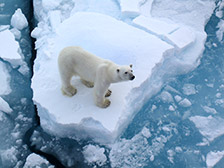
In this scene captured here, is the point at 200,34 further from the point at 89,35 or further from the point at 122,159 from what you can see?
the point at 122,159

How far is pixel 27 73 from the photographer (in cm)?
303

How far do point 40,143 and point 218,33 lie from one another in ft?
9.71

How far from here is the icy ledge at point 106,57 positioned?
7.54 feet

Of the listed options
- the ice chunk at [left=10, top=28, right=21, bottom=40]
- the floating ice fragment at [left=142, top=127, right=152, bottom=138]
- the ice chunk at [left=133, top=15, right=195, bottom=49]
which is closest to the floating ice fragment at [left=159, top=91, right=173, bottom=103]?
the floating ice fragment at [left=142, top=127, right=152, bottom=138]

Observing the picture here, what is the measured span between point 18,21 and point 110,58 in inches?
68.7

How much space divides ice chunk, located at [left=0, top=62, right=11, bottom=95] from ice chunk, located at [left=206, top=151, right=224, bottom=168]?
7.80 ft

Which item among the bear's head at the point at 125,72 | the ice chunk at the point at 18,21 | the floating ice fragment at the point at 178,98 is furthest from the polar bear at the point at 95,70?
the ice chunk at the point at 18,21

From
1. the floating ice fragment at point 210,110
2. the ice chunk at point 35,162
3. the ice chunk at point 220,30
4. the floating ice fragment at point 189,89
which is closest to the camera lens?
the ice chunk at point 35,162

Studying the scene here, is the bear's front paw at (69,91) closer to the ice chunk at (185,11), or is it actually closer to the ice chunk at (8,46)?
the ice chunk at (8,46)

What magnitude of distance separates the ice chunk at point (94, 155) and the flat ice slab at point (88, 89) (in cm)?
10

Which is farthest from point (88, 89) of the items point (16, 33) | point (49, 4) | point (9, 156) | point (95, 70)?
point (49, 4)

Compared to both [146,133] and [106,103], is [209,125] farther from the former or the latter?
[106,103]

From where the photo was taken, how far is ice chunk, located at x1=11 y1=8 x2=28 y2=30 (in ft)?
11.6

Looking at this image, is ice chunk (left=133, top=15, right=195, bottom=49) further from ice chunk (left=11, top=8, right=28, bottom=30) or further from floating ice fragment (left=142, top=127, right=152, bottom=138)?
ice chunk (left=11, top=8, right=28, bottom=30)
